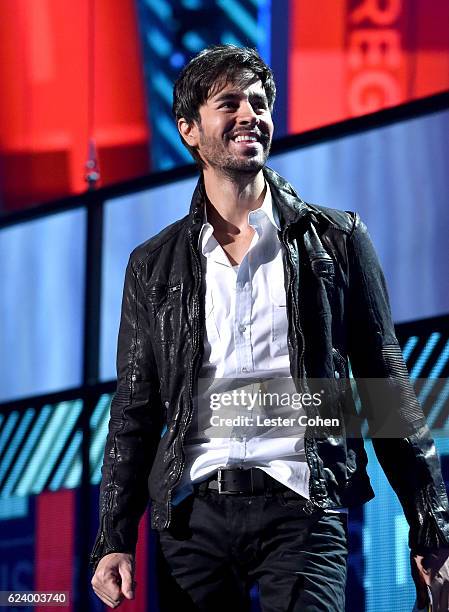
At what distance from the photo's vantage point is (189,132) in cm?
227

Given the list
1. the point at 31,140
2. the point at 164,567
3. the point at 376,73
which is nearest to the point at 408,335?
the point at 376,73

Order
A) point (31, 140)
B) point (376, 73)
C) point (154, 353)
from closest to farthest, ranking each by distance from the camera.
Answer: point (154, 353), point (376, 73), point (31, 140)

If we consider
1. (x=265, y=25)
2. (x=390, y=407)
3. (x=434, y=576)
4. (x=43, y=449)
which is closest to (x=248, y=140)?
(x=390, y=407)

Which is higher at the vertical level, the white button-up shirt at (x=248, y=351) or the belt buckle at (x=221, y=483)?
the white button-up shirt at (x=248, y=351)

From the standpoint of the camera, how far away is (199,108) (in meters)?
2.22

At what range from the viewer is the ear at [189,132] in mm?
2258

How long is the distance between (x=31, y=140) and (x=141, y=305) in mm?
1391

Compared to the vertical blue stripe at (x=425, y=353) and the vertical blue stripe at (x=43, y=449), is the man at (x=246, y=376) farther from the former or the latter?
the vertical blue stripe at (x=43, y=449)

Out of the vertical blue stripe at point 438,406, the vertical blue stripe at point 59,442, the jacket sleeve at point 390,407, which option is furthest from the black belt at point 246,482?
the vertical blue stripe at point 59,442

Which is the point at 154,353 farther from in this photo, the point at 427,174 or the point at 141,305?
the point at 427,174

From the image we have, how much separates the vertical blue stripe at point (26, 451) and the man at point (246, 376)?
1098 millimetres

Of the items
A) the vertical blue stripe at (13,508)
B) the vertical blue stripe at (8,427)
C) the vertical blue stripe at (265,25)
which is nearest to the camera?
the vertical blue stripe at (265,25)

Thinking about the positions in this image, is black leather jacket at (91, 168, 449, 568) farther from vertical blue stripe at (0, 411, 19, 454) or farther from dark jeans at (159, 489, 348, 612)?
vertical blue stripe at (0, 411, 19, 454)

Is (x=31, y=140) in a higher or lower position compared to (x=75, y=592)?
higher
